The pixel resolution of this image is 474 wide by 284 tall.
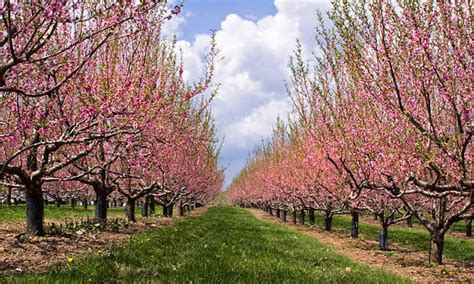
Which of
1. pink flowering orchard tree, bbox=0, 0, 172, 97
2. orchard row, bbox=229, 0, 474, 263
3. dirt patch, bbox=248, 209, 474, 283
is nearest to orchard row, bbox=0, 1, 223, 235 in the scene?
pink flowering orchard tree, bbox=0, 0, 172, 97

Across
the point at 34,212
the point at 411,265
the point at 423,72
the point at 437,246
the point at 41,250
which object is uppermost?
the point at 423,72

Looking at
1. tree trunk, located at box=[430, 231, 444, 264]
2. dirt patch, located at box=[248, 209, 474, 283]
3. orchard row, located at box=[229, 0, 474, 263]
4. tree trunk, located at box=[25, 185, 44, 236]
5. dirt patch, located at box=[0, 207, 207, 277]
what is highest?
orchard row, located at box=[229, 0, 474, 263]

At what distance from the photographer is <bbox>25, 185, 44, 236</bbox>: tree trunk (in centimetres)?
1187

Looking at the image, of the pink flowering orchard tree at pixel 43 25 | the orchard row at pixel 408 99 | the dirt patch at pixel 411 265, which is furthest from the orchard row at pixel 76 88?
the dirt patch at pixel 411 265

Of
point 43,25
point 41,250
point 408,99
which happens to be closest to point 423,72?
point 408,99

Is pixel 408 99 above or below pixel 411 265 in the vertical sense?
above

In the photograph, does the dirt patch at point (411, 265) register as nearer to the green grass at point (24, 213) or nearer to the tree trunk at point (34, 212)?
the tree trunk at point (34, 212)

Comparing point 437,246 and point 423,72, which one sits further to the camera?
point 437,246

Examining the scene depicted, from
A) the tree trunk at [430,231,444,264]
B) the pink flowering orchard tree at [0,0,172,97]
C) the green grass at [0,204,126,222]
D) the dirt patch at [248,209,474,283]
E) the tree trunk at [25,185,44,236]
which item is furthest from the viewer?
the green grass at [0,204,126,222]

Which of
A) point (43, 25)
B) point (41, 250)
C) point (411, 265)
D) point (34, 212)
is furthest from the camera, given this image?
point (411, 265)

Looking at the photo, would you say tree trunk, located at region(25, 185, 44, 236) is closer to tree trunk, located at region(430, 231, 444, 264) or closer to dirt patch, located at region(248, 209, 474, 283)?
dirt patch, located at region(248, 209, 474, 283)

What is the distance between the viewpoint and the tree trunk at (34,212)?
38.9 feet

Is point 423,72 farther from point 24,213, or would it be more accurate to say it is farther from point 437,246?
point 24,213

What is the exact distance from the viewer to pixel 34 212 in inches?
472
